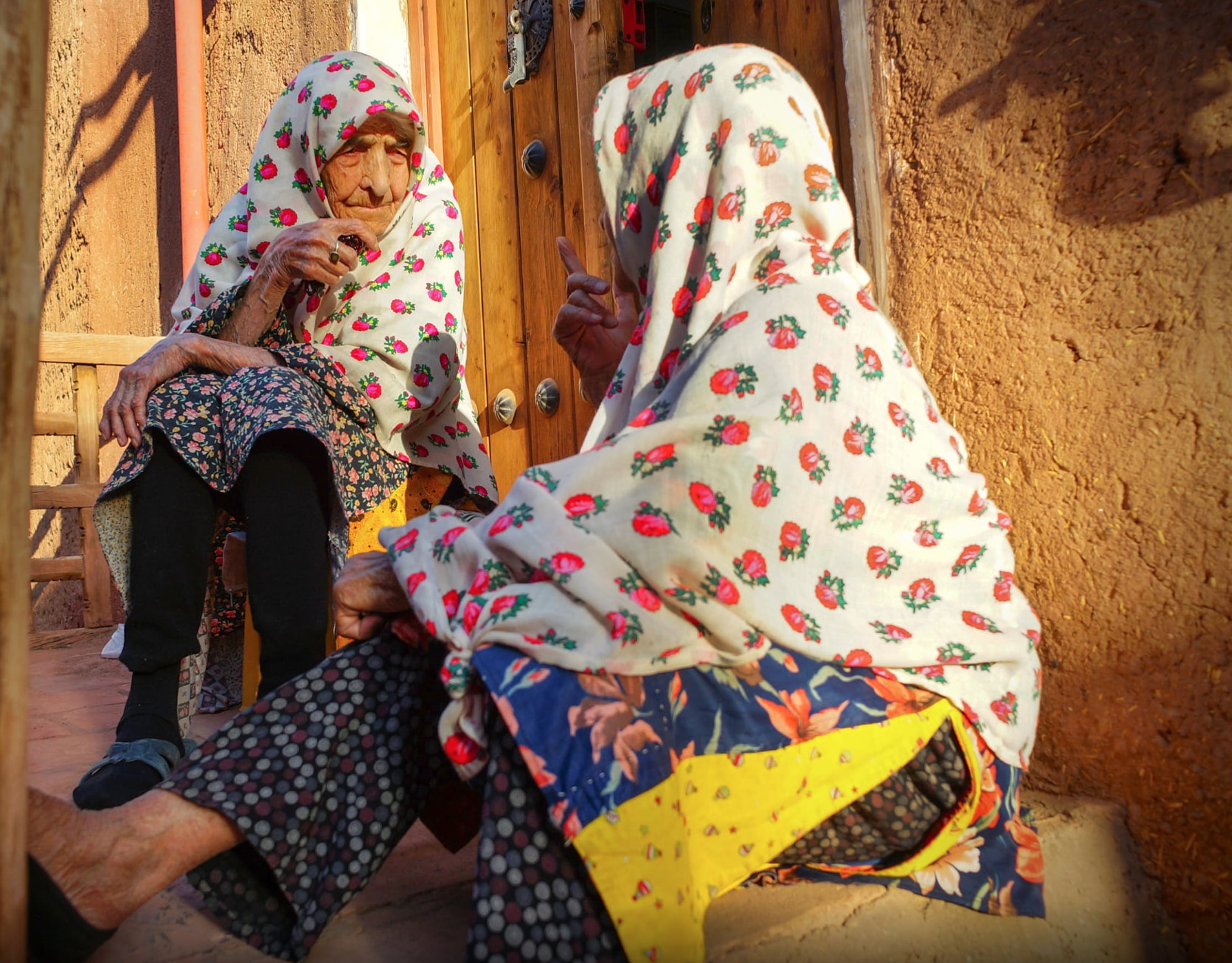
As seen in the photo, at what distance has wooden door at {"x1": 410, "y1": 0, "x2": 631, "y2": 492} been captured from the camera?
2.71m

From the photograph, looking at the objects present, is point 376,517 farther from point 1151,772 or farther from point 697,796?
point 1151,772

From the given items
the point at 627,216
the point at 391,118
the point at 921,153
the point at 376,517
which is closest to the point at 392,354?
the point at 376,517

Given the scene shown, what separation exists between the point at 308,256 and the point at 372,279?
0.26 meters

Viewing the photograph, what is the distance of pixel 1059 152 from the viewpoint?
1542mm

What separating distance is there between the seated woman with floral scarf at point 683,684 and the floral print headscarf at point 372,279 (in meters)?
0.96

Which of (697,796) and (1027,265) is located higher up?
(1027,265)

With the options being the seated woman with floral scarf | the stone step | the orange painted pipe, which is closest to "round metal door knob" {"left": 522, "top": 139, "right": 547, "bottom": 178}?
the seated woman with floral scarf

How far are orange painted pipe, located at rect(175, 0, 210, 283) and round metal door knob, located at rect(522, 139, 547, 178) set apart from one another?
6.88ft

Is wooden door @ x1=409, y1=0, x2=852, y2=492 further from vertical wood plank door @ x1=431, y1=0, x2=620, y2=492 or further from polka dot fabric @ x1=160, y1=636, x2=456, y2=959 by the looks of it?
polka dot fabric @ x1=160, y1=636, x2=456, y2=959

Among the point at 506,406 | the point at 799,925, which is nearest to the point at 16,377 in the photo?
the point at 799,925

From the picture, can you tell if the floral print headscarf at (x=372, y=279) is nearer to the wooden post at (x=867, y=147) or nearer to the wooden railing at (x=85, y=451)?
the wooden post at (x=867, y=147)

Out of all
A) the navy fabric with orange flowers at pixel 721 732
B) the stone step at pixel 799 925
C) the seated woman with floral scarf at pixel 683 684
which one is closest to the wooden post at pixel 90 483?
the stone step at pixel 799 925

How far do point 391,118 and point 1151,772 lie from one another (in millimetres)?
2146

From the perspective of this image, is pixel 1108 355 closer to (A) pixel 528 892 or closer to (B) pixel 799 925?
(B) pixel 799 925
